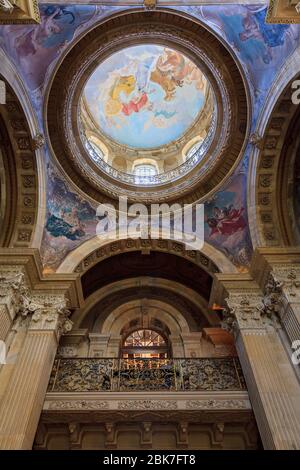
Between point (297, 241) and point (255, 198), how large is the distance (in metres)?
1.73

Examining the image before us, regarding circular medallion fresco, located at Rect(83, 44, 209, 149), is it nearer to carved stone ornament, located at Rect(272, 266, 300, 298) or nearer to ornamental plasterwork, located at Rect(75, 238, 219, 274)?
ornamental plasterwork, located at Rect(75, 238, 219, 274)

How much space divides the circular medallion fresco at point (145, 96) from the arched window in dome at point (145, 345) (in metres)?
8.69

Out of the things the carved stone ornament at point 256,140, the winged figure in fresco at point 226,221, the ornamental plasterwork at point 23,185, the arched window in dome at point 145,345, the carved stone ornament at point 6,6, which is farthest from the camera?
the arched window in dome at point 145,345

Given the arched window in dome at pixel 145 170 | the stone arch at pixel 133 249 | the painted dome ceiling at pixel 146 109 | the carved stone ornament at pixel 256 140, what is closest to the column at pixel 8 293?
the stone arch at pixel 133 249

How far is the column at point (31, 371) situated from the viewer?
6.70m

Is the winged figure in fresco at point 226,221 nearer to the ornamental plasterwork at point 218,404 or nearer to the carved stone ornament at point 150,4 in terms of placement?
the ornamental plasterwork at point 218,404

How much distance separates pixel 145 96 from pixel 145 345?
12322mm

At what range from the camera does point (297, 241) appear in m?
9.76

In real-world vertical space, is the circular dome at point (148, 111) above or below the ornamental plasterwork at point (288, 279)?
above

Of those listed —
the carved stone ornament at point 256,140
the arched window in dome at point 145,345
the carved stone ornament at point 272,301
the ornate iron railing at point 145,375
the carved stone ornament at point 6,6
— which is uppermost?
the carved stone ornament at point 256,140

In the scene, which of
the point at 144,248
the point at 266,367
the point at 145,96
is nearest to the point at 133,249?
the point at 144,248

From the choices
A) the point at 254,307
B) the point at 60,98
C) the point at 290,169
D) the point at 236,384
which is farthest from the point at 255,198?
the point at 60,98

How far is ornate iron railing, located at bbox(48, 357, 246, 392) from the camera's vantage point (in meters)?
8.68
